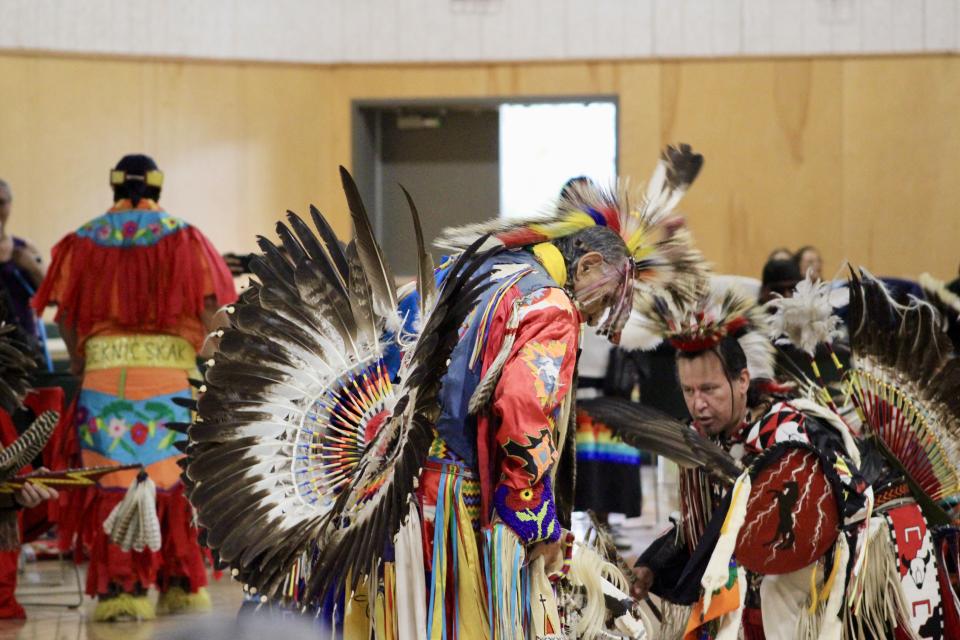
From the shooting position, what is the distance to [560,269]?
261cm

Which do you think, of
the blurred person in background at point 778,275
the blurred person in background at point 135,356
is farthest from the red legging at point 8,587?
the blurred person in background at point 778,275

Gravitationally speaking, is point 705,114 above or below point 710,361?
above

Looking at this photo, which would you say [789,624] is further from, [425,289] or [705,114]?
[705,114]

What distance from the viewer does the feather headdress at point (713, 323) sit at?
3127 mm

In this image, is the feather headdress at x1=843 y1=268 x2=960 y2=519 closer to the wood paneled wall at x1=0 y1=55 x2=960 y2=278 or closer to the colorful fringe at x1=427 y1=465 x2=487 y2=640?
the colorful fringe at x1=427 y1=465 x2=487 y2=640

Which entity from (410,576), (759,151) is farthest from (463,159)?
(410,576)

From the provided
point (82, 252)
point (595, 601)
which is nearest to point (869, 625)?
point (595, 601)

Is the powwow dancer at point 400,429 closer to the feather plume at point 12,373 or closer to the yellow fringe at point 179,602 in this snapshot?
the feather plume at point 12,373

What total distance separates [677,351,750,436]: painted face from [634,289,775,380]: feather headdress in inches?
1.6

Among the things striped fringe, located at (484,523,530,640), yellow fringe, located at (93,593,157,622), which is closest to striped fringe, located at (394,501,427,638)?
striped fringe, located at (484,523,530,640)

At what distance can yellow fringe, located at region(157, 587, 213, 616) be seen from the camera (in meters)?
4.58

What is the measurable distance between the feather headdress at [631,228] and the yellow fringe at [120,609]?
222cm

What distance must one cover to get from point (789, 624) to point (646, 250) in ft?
2.99

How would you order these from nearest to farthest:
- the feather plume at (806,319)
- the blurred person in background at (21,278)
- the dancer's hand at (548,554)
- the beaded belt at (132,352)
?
1. the dancer's hand at (548,554)
2. the feather plume at (806,319)
3. the beaded belt at (132,352)
4. the blurred person in background at (21,278)
